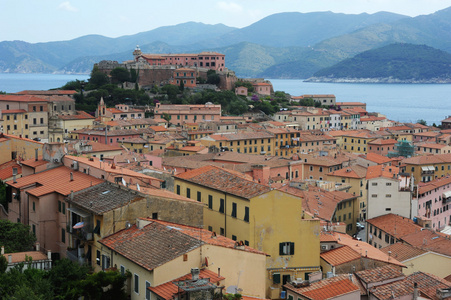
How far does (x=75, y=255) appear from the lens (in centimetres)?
1923

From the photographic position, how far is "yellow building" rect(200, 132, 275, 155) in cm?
6319

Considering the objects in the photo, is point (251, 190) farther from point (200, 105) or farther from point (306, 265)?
point (200, 105)

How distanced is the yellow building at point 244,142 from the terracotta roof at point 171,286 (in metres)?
46.5

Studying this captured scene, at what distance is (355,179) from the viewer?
4741cm

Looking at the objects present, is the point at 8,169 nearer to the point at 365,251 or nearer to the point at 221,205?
the point at 221,205

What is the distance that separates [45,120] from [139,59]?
37709 mm

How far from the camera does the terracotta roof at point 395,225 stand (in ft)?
107

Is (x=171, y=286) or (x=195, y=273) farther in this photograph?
(x=171, y=286)

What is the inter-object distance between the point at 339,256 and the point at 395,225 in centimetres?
1316

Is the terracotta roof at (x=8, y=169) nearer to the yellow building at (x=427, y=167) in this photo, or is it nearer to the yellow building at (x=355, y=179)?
the yellow building at (x=355, y=179)

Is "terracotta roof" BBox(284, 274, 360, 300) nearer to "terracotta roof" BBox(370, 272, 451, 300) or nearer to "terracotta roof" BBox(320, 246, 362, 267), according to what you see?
"terracotta roof" BBox(370, 272, 451, 300)

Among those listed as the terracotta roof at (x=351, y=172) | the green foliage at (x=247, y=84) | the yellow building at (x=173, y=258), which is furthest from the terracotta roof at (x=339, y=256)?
the green foliage at (x=247, y=84)

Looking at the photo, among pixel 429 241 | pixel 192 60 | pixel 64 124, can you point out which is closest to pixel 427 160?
pixel 429 241

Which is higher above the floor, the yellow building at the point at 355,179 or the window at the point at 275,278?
the window at the point at 275,278
